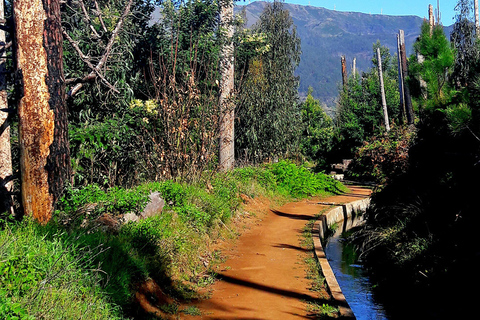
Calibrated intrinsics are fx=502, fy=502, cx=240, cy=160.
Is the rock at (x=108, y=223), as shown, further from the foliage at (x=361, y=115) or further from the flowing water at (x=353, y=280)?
the foliage at (x=361, y=115)

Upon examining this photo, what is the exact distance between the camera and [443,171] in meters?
9.59

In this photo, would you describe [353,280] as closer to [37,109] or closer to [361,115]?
[37,109]

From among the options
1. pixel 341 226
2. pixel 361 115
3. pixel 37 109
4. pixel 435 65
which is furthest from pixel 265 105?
pixel 37 109

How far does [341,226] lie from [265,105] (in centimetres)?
681

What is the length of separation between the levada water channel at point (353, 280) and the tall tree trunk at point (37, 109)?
4.69 meters

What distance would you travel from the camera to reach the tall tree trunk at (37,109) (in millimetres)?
6223

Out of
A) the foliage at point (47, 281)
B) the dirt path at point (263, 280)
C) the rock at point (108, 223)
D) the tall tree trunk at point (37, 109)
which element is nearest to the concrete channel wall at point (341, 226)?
the dirt path at point (263, 280)

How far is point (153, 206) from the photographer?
7.79m

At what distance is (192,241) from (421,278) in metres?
3.61

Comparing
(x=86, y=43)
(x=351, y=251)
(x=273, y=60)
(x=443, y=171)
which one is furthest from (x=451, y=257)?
(x=273, y=60)

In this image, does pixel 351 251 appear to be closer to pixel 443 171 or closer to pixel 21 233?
pixel 443 171

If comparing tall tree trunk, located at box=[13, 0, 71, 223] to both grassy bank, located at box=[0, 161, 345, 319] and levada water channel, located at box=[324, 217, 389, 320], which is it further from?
levada water channel, located at box=[324, 217, 389, 320]

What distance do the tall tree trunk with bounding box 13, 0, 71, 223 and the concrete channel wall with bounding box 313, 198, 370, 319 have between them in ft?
12.5

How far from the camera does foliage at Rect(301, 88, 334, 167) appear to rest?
102ft
